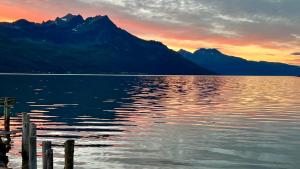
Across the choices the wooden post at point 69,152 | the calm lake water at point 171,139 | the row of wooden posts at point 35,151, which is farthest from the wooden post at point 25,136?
the wooden post at point 69,152

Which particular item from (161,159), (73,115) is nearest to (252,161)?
(161,159)

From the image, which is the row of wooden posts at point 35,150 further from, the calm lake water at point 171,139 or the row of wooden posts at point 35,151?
the calm lake water at point 171,139

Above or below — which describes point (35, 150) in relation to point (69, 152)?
below

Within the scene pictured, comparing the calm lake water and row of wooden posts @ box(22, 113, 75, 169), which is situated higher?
row of wooden posts @ box(22, 113, 75, 169)

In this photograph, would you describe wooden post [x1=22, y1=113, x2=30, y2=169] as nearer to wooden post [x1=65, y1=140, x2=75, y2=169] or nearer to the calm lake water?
the calm lake water

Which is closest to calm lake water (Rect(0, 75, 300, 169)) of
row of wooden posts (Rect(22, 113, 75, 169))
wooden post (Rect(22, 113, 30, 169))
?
wooden post (Rect(22, 113, 30, 169))

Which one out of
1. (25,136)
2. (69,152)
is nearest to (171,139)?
(25,136)

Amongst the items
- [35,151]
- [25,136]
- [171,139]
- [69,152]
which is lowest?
[171,139]

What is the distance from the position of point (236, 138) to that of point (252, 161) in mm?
9401

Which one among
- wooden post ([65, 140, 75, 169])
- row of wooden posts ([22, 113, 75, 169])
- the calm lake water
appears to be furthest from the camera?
the calm lake water

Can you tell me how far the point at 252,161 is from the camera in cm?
2980

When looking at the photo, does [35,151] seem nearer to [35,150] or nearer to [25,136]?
[35,150]

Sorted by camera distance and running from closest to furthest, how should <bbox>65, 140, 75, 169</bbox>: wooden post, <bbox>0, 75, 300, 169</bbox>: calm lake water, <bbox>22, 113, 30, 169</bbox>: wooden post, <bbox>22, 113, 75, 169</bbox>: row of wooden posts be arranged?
<bbox>65, 140, 75, 169</bbox>: wooden post < <bbox>22, 113, 75, 169</bbox>: row of wooden posts < <bbox>22, 113, 30, 169</bbox>: wooden post < <bbox>0, 75, 300, 169</bbox>: calm lake water

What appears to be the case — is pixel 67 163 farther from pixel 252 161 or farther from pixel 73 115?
pixel 73 115
